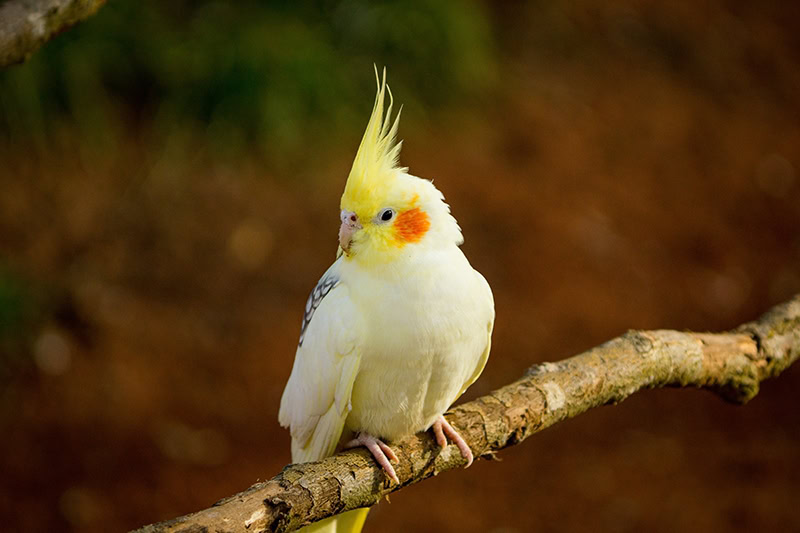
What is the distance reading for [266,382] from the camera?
15.3ft

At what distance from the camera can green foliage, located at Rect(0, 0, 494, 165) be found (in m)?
5.36

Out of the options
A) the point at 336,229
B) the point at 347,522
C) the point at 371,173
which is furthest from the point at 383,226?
the point at 336,229

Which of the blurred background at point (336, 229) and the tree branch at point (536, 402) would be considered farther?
the blurred background at point (336, 229)

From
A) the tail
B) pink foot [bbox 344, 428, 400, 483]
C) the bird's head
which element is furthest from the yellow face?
the tail

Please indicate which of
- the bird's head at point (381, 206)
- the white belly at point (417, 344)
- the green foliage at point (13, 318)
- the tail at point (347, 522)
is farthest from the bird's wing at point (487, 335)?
the green foliage at point (13, 318)

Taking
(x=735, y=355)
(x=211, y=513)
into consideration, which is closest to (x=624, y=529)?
(x=735, y=355)

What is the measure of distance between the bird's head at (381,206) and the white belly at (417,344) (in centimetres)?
8

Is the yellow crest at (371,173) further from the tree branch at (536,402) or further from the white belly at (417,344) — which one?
the tree branch at (536,402)

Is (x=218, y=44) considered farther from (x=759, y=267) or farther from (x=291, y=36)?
(x=759, y=267)

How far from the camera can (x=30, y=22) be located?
242cm

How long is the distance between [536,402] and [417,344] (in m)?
0.48

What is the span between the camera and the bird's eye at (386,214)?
6.81 ft

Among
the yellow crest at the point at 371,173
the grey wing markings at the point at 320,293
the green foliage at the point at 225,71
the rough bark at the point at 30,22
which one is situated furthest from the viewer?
the green foliage at the point at 225,71

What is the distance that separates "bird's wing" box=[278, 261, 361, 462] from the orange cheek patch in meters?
0.21
